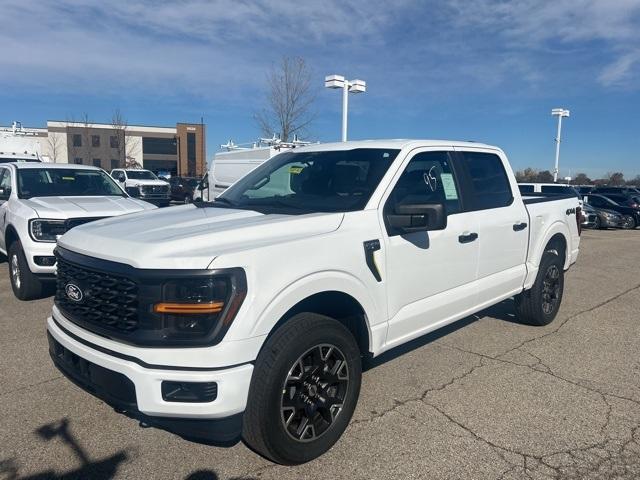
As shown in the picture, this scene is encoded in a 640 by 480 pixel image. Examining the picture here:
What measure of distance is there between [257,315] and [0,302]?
17.2ft

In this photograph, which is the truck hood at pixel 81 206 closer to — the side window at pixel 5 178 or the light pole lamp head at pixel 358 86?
the side window at pixel 5 178

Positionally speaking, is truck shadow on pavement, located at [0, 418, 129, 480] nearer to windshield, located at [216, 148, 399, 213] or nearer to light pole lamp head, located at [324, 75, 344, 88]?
windshield, located at [216, 148, 399, 213]

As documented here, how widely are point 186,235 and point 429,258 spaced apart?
1842mm

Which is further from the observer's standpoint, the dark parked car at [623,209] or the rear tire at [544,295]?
the dark parked car at [623,209]

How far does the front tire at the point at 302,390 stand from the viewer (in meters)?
2.75

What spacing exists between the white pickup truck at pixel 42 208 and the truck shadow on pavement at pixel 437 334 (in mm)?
3841

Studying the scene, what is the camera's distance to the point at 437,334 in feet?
18.0

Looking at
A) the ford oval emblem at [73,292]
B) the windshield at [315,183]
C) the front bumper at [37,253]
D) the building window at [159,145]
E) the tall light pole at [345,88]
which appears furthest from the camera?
the building window at [159,145]

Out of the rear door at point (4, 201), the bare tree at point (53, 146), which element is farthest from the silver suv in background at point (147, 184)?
the bare tree at point (53, 146)

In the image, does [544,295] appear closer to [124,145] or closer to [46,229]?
[46,229]

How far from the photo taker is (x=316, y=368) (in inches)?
122

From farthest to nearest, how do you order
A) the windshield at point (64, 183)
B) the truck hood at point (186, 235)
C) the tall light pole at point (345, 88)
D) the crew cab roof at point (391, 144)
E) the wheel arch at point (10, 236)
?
the tall light pole at point (345, 88) → the windshield at point (64, 183) → the wheel arch at point (10, 236) → the crew cab roof at point (391, 144) → the truck hood at point (186, 235)

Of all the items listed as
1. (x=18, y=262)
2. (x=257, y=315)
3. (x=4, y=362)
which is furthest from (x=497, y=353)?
(x=18, y=262)

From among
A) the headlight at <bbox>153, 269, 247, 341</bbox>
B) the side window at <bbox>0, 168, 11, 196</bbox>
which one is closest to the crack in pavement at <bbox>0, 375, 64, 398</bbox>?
the headlight at <bbox>153, 269, 247, 341</bbox>
